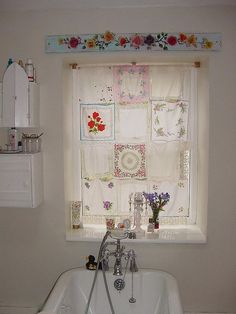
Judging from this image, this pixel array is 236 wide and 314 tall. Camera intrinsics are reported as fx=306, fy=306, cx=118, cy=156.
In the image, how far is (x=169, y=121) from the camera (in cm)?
264

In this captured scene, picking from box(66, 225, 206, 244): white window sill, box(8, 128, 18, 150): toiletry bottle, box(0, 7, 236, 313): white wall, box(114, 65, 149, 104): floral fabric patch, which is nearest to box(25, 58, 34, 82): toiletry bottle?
box(0, 7, 236, 313): white wall

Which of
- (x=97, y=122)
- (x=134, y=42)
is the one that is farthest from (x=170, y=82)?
(x=97, y=122)

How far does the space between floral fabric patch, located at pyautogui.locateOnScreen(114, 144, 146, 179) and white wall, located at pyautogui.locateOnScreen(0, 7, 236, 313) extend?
52 cm

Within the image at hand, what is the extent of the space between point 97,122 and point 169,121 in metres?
0.62

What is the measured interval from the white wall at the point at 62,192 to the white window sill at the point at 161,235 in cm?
6

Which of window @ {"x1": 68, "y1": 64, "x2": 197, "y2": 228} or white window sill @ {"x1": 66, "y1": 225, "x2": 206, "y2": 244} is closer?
white window sill @ {"x1": 66, "y1": 225, "x2": 206, "y2": 244}

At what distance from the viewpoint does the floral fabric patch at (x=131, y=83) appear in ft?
8.60

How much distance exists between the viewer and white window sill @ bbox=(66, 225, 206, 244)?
7.93 ft

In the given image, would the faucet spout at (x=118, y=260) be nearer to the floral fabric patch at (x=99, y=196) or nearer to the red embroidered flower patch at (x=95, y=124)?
the floral fabric patch at (x=99, y=196)

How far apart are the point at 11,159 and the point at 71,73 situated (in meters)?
0.93

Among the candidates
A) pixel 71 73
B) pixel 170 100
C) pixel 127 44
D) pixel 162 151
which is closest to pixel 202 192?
pixel 162 151

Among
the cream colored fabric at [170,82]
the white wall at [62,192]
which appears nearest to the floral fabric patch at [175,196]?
the white wall at [62,192]

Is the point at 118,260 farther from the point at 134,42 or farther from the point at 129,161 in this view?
the point at 134,42

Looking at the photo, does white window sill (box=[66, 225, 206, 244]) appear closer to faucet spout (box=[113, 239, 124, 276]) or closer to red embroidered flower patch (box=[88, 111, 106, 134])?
faucet spout (box=[113, 239, 124, 276])
